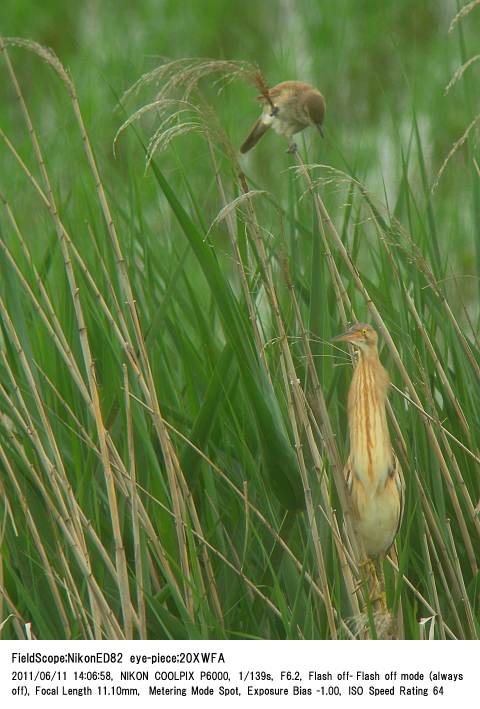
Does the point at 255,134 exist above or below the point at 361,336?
above

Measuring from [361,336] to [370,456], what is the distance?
0.61 ft

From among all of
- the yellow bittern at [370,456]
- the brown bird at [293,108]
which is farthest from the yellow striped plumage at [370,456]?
the brown bird at [293,108]

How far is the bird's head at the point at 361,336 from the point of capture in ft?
5.37

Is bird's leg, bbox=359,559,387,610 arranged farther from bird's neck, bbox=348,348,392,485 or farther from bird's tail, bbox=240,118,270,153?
bird's tail, bbox=240,118,270,153

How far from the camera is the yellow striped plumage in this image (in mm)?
1644

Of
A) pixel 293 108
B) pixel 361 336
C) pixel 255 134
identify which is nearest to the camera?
pixel 361 336

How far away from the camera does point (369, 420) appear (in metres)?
1.65

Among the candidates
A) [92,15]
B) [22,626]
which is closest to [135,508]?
[22,626]

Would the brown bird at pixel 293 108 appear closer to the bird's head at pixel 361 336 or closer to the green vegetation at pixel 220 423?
the green vegetation at pixel 220 423

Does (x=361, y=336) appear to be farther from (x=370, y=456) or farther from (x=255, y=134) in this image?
(x=255, y=134)

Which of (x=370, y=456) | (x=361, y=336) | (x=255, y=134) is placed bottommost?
(x=370, y=456)

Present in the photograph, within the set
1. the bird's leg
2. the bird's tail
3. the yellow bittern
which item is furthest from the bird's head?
the bird's tail

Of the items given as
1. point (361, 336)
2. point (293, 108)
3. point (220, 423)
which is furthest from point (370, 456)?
point (293, 108)
